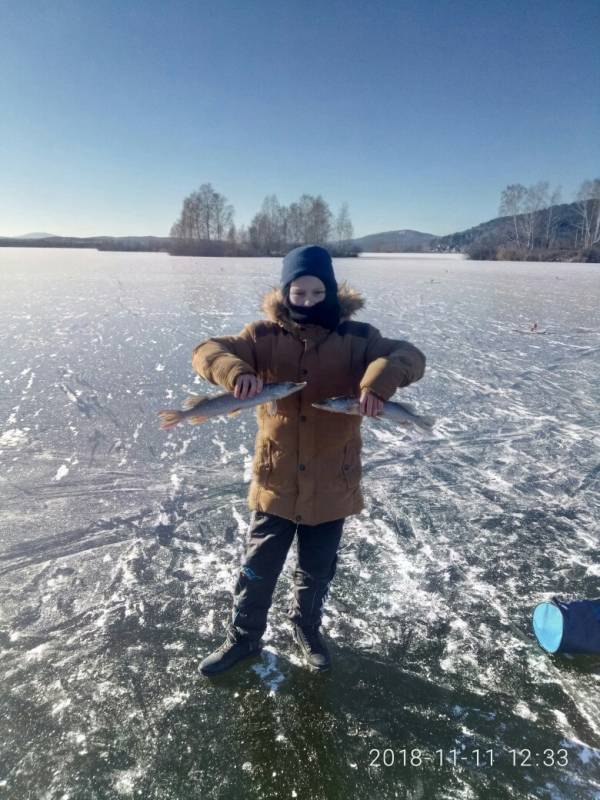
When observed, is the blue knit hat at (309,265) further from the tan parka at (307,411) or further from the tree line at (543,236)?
the tree line at (543,236)

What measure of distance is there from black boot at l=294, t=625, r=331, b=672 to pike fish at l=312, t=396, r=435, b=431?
1.30 metres

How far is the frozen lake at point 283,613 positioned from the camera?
216 centimetres

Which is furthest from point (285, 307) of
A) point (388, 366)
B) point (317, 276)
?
point (388, 366)

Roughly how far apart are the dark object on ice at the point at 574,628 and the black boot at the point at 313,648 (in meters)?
1.28

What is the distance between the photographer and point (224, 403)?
242 centimetres

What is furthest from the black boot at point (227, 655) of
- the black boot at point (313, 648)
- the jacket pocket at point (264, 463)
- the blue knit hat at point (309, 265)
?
the blue knit hat at point (309, 265)

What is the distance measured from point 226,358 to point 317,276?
2.05ft

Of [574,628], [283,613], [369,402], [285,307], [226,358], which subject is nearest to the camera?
[369,402]

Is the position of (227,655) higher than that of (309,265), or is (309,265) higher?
(309,265)

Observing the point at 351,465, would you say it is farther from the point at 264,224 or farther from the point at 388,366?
the point at 264,224

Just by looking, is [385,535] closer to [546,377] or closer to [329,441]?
[329,441]

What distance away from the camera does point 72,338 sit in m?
10.6

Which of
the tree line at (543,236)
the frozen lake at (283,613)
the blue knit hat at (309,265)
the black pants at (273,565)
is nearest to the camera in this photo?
the frozen lake at (283,613)

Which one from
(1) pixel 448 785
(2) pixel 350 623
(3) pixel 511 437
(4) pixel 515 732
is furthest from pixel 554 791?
(3) pixel 511 437
